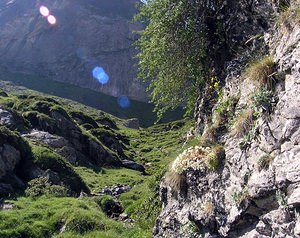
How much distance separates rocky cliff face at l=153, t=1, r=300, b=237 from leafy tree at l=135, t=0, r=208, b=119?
135 centimetres

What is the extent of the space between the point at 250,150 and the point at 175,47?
597cm

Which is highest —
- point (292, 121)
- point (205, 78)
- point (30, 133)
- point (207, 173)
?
point (30, 133)

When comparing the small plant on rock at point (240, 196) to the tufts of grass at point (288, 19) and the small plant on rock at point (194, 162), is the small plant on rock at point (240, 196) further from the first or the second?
the tufts of grass at point (288, 19)

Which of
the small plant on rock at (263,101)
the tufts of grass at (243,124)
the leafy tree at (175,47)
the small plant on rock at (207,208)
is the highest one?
the leafy tree at (175,47)

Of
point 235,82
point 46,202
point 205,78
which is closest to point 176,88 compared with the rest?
point 205,78

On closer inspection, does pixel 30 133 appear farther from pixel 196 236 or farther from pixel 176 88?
pixel 196 236

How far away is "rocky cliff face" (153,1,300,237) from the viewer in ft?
22.6

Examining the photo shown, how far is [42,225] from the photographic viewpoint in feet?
53.0

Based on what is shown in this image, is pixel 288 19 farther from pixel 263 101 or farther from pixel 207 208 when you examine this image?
pixel 207 208

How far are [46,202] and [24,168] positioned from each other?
7207 mm

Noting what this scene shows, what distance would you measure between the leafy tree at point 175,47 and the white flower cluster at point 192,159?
3329mm

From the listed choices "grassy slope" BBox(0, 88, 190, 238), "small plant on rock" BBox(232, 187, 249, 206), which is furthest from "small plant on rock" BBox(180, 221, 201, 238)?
"grassy slope" BBox(0, 88, 190, 238)

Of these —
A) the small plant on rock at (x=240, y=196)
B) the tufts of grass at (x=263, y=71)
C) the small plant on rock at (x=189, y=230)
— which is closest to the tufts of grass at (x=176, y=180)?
the small plant on rock at (x=189, y=230)

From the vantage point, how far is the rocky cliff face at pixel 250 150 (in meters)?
6.89
